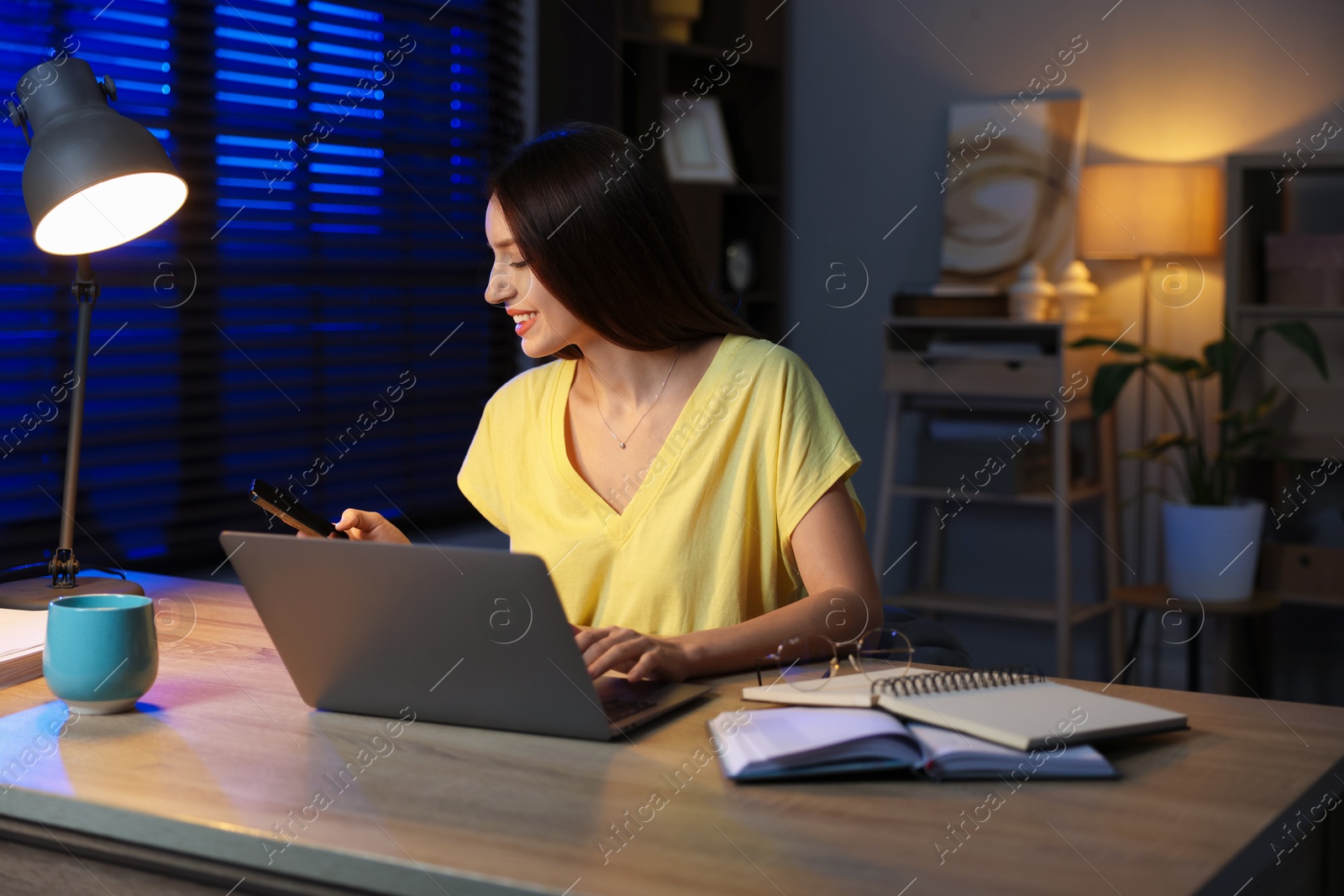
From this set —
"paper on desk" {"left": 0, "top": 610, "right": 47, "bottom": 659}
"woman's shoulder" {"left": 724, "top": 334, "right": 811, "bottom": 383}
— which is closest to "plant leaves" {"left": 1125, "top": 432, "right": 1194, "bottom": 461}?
"woman's shoulder" {"left": 724, "top": 334, "right": 811, "bottom": 383}

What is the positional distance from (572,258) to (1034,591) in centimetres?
274

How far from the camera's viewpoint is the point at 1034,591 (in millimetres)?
4031

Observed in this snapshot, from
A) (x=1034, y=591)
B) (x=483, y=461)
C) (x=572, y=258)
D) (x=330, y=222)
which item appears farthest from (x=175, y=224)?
(x=1034, y=591)

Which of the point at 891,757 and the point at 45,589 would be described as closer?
the point at 891,757

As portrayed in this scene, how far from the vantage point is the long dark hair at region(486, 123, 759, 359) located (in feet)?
5.42

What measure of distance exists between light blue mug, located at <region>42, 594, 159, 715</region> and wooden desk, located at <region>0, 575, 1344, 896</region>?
2cm

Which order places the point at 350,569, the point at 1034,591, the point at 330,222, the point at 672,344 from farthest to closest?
the point at 1034,591
the point at 330,222
the point at 672,344
the point at 350,569

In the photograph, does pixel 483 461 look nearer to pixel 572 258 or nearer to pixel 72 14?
pixel 572 258

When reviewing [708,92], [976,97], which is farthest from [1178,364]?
[708,92]

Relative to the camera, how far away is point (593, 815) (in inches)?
37.8

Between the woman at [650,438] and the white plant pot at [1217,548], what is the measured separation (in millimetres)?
1873

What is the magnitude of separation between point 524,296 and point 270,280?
126cm

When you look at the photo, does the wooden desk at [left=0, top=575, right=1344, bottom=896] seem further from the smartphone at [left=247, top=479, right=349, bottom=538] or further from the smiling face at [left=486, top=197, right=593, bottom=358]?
the smiling face at [left=486, top=197, right=593, bottom=358]

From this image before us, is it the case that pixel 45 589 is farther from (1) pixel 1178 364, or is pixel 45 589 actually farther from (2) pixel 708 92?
(2) pixel 708 92
